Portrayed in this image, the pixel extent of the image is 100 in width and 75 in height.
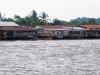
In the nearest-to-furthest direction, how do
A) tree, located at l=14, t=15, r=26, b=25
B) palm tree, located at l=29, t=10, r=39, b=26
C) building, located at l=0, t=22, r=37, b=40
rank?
building, located at l=0, t=22, r=37, b=40
palm tree, located at l=29, t=10, r=39, b=26
tree, located at l=14, t=15, r=26, b=25

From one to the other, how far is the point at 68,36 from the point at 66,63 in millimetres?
41901

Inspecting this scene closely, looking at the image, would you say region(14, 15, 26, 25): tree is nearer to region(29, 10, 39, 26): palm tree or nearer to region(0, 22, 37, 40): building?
region(29, 10, 39, 26): palm tree

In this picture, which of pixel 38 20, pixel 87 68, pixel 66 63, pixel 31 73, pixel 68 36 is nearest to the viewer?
pixel 31 73

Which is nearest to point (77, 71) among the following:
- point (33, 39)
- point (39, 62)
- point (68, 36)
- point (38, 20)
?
point (39, 62)

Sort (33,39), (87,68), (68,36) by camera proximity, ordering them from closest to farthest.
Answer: (87,68) < (33,39) < (68,36)

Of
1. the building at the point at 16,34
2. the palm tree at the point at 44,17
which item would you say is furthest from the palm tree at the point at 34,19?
the building at the point at 16,34

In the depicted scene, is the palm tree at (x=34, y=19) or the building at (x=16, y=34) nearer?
the building at (x=16, y=34)

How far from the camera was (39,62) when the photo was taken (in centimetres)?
2627

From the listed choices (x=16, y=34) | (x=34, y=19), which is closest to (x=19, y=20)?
(x=34, y=19)

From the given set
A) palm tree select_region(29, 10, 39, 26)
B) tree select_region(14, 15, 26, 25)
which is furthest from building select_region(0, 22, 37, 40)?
tree select_region(14, 15, 26, 25)

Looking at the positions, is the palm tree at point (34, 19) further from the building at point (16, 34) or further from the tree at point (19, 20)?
the building at point (16, 34)

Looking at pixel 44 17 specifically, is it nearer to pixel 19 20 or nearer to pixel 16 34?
pixel 19 20

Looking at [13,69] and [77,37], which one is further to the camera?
[77,37]

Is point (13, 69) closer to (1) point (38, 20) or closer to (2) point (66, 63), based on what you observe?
(2) point (66, 63)
